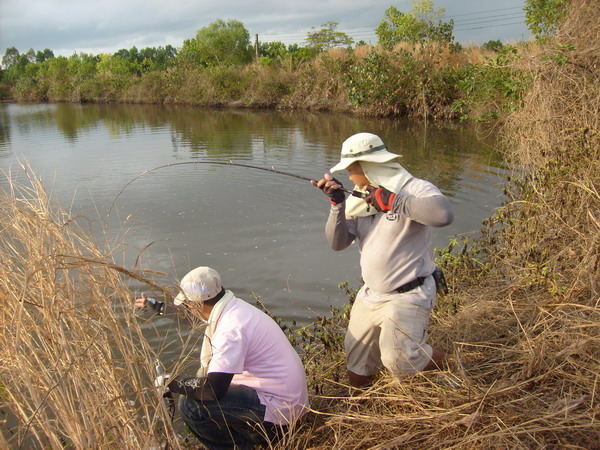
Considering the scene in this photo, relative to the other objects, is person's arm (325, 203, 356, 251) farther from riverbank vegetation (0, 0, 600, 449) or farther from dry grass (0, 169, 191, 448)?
dry grass (0, 169, 191, 448)

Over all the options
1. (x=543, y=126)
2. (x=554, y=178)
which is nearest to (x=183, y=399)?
(x=554, y=178)

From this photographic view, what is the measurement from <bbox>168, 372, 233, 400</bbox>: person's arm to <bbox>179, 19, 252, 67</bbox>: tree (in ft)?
139

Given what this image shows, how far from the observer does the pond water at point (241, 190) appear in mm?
5945

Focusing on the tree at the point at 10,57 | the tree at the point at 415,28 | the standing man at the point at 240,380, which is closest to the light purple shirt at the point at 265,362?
the standing man at the point at 240,380

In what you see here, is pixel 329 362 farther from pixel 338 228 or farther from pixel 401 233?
pixel 401 233

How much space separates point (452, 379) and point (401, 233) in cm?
90

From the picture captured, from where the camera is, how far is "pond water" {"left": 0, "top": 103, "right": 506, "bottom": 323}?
19.5 ft

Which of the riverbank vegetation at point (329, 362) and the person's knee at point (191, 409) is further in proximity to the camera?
the person's knee at point (191, 409)

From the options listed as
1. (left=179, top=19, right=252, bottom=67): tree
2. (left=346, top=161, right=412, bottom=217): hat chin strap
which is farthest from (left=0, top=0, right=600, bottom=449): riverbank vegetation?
(left=179, top=19, right=252, bottom=67): tree

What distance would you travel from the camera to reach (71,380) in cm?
214

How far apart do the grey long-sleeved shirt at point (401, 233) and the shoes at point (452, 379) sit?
1.86ft

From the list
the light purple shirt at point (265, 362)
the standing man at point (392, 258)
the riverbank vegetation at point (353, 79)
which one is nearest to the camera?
the light purple shirt at point (265, 362)

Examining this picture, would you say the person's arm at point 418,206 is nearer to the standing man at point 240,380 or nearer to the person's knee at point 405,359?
the person's knee at point 405,359

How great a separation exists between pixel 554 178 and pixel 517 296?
1.52 metres
